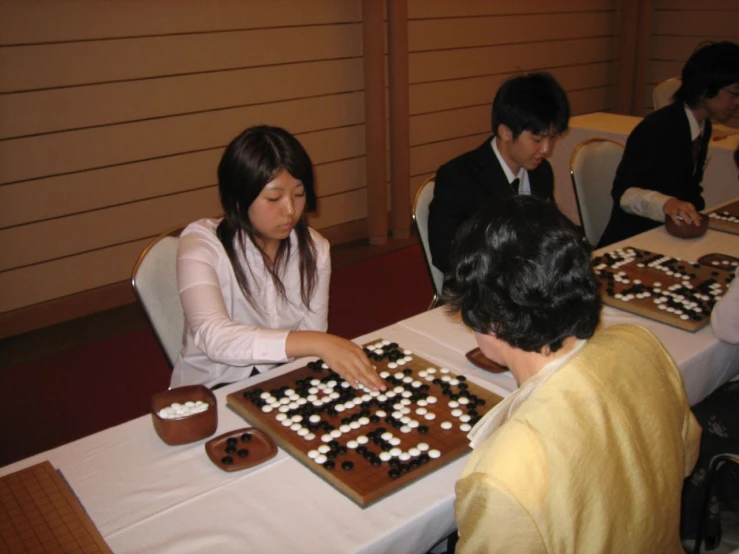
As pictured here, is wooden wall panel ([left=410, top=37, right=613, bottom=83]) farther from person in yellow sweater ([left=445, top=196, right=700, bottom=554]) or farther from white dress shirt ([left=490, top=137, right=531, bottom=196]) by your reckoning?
person in yellow sweater ([left=445, top=196, right=700, bottom=554])

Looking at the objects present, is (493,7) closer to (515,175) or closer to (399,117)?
(399,117)

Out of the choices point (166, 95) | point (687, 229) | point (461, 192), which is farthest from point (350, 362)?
point (166, 95)

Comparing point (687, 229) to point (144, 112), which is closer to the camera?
point (687, 229)

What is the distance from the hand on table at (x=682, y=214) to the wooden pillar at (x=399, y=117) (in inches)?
96.7

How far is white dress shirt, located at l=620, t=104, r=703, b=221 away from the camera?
9.60ft

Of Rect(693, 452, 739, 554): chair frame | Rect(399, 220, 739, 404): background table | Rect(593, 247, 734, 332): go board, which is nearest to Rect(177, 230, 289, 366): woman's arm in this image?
Rect(399, 220, 739, 404): background table

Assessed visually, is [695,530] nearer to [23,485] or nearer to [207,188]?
[23,485]

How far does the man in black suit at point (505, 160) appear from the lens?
2473mm

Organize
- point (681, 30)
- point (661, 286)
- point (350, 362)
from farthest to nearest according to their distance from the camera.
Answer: point (681, 30) < point (661, 286) < point (350, 362)

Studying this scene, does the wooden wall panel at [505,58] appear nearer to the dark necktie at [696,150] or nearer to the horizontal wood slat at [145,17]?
the horizontal wood slat at [145,17]

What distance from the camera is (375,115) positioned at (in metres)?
4.85

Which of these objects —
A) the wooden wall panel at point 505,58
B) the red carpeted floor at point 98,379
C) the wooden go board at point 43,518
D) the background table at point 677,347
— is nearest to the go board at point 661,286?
the background table at point 677,347

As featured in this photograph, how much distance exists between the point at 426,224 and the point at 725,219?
1231 millimetres

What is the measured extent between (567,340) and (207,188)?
348cm
